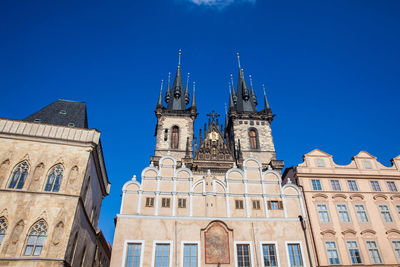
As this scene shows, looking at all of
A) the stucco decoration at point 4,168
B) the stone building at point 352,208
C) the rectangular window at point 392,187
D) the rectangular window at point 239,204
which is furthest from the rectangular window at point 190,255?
the rectangular window at point 392,187

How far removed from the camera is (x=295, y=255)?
17.5 meters

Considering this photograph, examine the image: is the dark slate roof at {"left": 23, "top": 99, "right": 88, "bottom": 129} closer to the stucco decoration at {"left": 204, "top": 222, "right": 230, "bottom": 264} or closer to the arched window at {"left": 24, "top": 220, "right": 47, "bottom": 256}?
the arched window at {"left": 24, "top": 220, "right": 47, "bottom": 256}

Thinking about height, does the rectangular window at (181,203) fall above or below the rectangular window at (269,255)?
above

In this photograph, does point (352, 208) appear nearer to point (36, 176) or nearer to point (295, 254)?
point (295, 254)

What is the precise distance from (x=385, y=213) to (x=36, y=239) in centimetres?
Result: 2179

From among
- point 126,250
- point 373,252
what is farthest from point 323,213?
point 126,250

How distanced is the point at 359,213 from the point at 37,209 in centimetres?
2005

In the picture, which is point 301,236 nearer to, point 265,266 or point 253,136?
point 265,266

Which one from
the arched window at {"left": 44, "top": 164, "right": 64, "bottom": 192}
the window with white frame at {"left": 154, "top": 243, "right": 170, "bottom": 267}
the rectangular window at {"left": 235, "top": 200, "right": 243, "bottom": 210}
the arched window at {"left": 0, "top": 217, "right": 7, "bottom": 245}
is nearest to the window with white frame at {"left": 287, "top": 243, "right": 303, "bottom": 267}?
the rectangular window at {"left": 235, "top": 200, "right": 243, "bottom": 210}

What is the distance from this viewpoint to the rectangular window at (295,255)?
17.2m

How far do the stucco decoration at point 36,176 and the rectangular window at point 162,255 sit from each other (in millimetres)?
7690

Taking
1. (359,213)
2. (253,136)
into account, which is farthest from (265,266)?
(253,136)

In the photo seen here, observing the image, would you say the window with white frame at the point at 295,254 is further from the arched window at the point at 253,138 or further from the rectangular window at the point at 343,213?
the arched window at the point at 253,138

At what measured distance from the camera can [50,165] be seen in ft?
56.6
